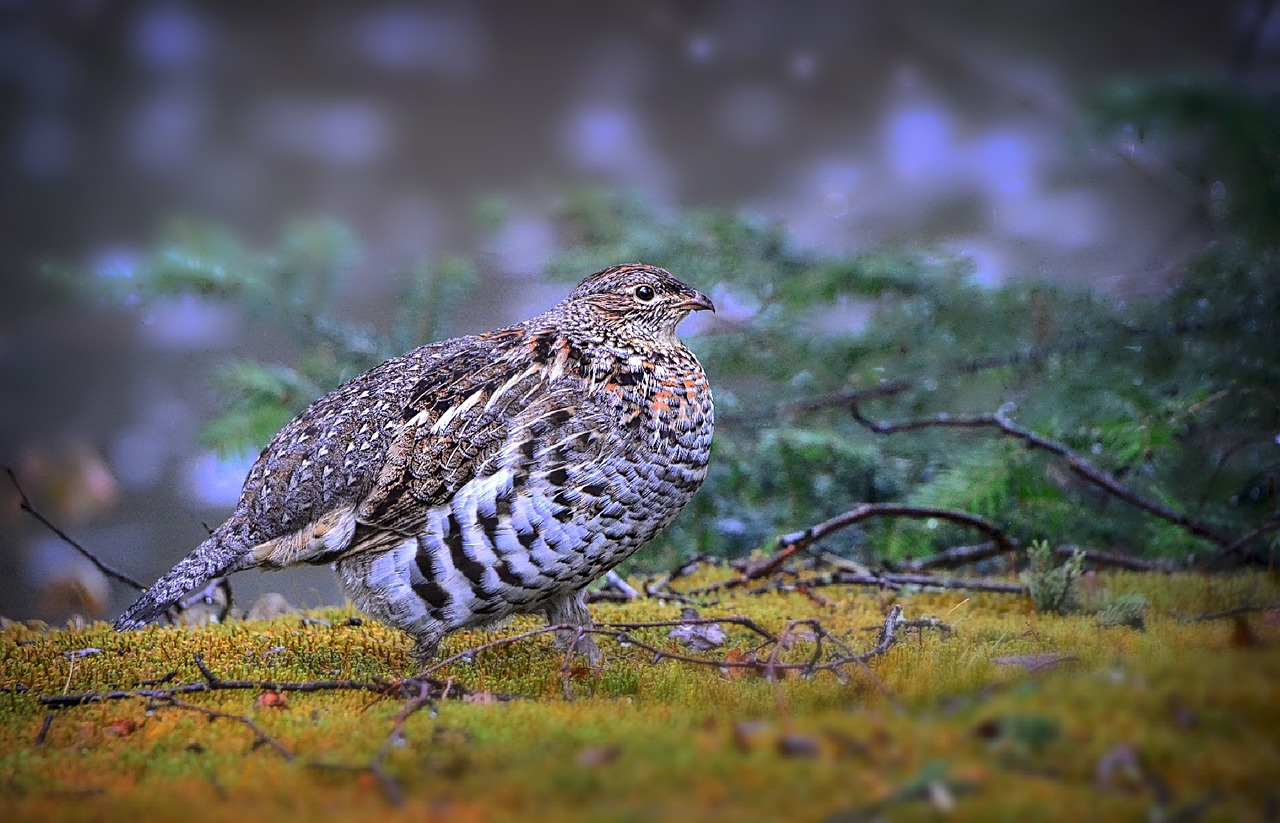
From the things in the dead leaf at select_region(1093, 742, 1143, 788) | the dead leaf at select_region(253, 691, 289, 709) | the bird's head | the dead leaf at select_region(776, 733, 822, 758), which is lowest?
the dead leaf at select_region(1093, 742, 1143, 788)

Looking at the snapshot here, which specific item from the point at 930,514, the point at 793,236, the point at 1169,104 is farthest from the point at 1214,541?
the point at 793,236

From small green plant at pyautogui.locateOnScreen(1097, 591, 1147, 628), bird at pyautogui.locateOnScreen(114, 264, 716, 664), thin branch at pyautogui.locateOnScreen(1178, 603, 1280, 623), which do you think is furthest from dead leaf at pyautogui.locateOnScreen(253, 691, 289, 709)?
small green plant at pyautogui.locateOnScreen(1097, 591, 1147, 628)

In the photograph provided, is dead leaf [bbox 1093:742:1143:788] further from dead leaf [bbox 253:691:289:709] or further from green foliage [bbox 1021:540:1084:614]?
green foliage [bbox 1021:540:1084:614]

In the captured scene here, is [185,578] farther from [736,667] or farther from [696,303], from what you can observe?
[696,303]

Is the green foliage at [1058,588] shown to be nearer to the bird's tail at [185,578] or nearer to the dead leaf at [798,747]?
the dead leaf at [798,747]

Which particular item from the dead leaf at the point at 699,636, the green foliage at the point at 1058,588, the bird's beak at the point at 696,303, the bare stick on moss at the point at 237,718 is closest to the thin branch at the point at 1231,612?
the green foliage at the point at 1058,588

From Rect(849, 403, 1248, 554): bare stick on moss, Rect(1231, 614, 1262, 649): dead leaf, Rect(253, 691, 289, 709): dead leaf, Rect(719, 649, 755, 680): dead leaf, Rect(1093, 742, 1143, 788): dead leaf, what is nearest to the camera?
Rect(1093, 742, 1143, 788): dead leaf

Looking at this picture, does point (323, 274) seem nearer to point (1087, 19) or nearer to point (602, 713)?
point (602, 713)
